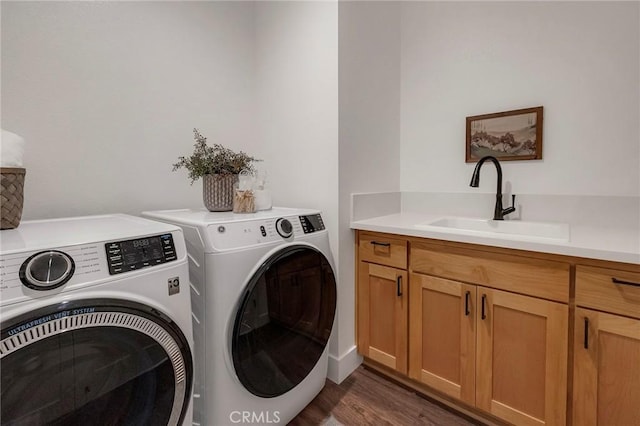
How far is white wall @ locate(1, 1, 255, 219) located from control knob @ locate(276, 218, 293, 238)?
804mm

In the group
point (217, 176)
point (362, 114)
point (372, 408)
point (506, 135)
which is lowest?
point (372, 408)

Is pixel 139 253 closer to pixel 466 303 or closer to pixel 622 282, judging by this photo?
pixel 466 303

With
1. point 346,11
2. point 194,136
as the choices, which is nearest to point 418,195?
point 346,11

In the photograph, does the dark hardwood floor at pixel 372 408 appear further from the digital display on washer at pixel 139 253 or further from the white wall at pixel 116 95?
the white wall at pixel 116 95

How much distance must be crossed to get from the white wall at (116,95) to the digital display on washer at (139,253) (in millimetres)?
790

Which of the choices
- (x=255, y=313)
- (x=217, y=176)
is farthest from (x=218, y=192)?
(x=255, y=313)

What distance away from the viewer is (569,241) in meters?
1.19

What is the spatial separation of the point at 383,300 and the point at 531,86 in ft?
4.72

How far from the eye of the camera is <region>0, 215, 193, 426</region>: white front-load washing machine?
68cm

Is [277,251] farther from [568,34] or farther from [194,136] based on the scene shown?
[568,34]

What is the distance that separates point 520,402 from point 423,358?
16.4 inches

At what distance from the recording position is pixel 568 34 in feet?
5.24

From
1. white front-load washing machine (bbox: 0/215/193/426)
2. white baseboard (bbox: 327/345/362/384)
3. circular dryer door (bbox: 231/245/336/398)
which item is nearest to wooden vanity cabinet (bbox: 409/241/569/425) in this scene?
white baseboard (bbox: 327/345/362/384)

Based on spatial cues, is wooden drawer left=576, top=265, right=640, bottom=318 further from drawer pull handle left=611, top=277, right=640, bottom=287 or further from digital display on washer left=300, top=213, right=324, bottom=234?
digital display on washer left=300, top=213, right=324, bottom=234
